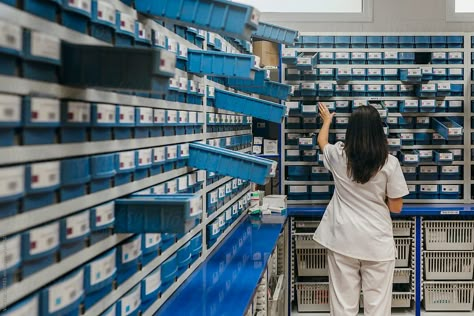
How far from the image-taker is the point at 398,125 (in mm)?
5324

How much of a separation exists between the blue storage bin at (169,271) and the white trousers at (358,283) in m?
1.40

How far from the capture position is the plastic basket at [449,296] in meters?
5.14

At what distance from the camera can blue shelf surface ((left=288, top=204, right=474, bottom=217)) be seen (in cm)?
491

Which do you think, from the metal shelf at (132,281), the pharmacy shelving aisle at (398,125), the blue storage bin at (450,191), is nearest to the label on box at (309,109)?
the pharmacy shelving aisle at (398,125)

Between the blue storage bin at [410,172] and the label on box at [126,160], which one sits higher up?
the label on box at [126,160]

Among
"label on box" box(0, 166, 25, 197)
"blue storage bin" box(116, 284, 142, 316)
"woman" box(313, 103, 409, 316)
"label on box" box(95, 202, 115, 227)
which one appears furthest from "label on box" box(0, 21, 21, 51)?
"woman" box(313, 103, 409, 316)

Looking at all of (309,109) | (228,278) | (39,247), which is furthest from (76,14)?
(309,109)

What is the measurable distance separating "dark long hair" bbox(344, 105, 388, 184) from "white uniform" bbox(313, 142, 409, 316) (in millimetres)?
80

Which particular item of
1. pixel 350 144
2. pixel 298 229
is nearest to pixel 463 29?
pixel 298 229

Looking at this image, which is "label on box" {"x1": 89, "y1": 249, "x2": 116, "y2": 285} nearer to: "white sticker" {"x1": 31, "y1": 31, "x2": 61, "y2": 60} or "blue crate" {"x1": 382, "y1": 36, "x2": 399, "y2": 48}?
"white sticker" {"x1": 31, "y1": 31, "x2": 61, "y2": 60}

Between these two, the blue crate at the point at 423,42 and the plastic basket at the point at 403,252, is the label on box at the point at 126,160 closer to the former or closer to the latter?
the plastic basket at the point at 403,252

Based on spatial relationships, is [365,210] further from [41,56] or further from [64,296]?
[41,56]

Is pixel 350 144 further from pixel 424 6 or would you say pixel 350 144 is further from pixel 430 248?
pixel 424 6

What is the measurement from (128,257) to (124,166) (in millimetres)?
305
